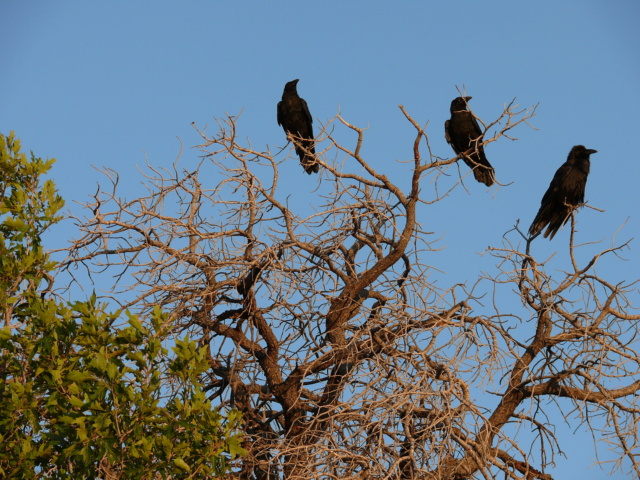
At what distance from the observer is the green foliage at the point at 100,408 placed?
399cm

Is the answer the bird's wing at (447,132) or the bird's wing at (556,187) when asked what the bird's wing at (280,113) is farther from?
the bird's wing at (556,187)

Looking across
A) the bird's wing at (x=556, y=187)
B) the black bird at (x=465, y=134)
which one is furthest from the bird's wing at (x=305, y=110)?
the bird's wing at (x=556, y=187)

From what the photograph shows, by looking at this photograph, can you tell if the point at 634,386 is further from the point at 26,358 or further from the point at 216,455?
the point at 26,358

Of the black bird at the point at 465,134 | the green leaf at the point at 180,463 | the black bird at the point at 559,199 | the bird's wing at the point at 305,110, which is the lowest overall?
the green leaf at the point at 180,463

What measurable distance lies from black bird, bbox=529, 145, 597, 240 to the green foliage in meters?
4.23

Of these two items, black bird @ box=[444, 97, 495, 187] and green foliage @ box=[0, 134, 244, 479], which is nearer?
green foliage @ box=[0, 134, 244, 479]

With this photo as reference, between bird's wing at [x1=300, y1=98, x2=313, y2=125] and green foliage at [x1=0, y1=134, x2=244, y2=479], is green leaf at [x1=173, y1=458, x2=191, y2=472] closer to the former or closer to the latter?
green foliage at [x1=0, y1=134, x2=244, y2=479]

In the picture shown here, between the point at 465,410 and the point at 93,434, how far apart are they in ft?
7.49

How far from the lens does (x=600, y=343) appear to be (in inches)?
225

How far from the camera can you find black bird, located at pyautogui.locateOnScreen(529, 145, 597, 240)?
300 inches

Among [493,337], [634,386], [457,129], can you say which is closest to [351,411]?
[493,337]

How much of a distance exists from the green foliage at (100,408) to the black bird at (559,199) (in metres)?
4.23

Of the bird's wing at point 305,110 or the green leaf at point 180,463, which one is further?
the bird's wing at point 305,110

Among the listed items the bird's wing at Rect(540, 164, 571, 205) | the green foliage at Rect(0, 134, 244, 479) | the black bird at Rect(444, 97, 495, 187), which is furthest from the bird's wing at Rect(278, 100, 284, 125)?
the green foliage at Rect(0, 134, 244, 479)
